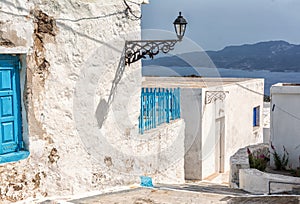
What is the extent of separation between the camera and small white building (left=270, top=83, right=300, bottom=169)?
7.42m

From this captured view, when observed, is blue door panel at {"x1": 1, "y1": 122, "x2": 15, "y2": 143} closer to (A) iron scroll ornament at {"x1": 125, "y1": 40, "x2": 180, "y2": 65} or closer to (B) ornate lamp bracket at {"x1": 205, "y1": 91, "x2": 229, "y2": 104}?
(A) iron scroll ornament at {"x1": 125, "y1": 40, "x2": 180, "y2": 65}

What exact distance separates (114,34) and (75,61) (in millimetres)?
1040

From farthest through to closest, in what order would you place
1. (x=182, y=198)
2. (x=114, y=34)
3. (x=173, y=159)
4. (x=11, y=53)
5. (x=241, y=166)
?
(x=173, y=159), (x=241, y=166), (x=114, y=34), (x=182, y=198), (x=11, y=53)

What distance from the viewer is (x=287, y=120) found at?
24.7 feet

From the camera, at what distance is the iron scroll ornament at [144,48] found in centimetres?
675

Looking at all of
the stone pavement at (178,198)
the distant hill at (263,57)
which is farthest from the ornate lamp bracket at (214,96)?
the stone pavement at (178,198)

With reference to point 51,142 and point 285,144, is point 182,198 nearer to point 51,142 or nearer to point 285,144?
point 51,142

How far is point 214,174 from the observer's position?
13234mm

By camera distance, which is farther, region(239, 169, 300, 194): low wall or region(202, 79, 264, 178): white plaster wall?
region(202, 79, 264, 178): white plaster wall

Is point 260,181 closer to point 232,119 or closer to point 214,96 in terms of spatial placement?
point 214,96

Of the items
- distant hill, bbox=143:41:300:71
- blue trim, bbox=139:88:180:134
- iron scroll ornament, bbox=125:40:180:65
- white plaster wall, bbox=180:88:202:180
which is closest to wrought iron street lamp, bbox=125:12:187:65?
iron scroll ornament, bbox=125:40:180:65

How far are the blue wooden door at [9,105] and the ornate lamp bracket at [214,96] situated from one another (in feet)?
25.7

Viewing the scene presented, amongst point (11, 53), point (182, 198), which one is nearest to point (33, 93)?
point (11, 53)

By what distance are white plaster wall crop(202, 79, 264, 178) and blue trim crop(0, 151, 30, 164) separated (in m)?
7.52
